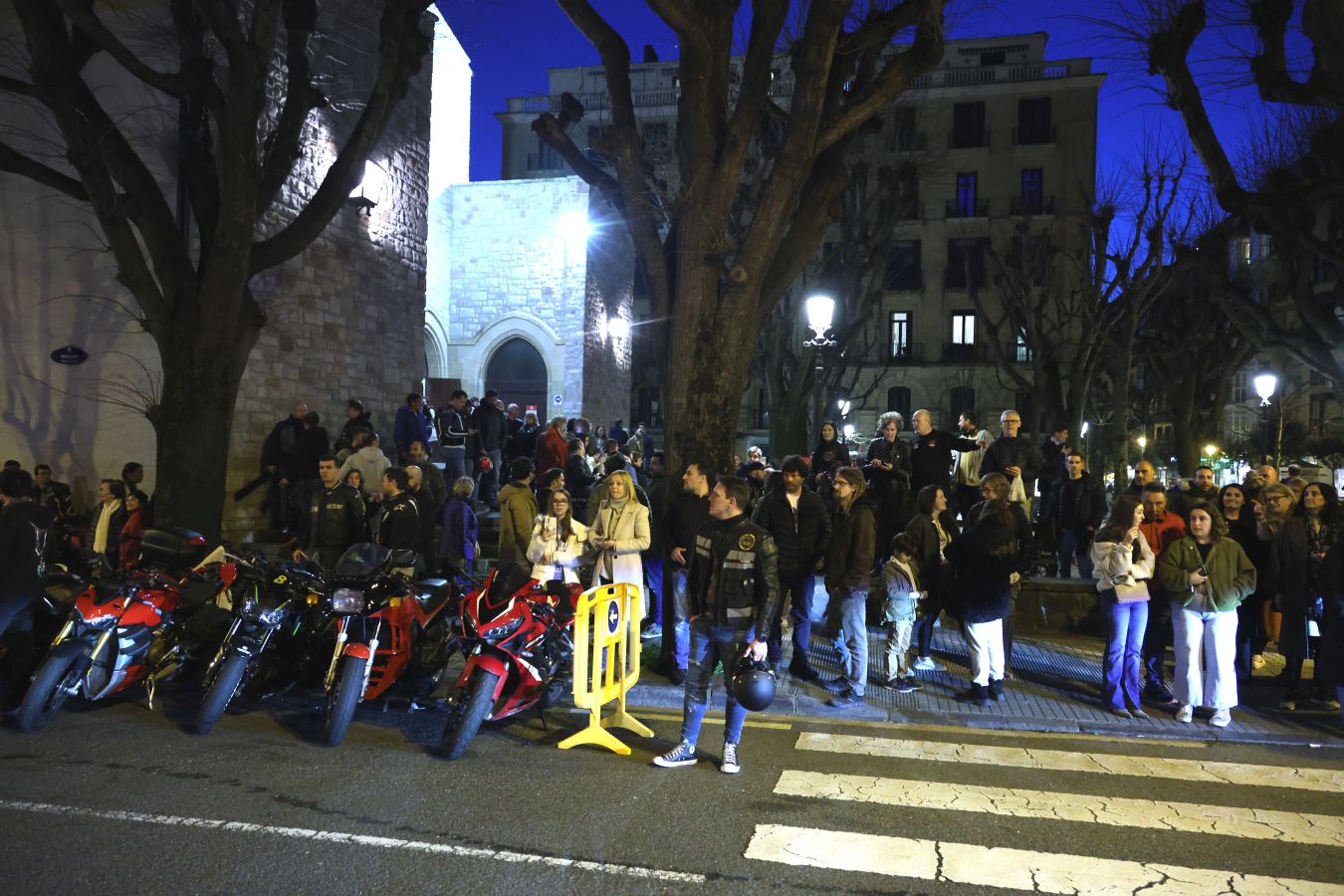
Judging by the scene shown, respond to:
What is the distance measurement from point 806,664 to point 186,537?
509 cm

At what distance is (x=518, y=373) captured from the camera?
90.0 feet

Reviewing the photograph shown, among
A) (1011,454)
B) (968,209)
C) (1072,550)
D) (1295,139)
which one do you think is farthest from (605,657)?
(968,209)

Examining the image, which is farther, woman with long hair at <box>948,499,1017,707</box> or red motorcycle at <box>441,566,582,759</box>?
woman with long hair at <box>948,499,1017,707</box>

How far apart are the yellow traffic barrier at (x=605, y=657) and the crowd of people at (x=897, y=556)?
589mm

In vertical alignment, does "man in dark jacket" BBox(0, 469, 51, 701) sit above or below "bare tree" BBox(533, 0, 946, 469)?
below

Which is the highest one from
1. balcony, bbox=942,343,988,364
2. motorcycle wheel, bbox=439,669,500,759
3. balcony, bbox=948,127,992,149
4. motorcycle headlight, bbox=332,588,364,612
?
balcony, bbox=948,127,992,149

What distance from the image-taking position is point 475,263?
26859mm

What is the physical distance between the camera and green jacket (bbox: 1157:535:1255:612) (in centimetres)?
732

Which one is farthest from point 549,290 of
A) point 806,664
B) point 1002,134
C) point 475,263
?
point 1002,134

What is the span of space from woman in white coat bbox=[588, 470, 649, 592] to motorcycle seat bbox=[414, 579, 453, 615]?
127 centimetres

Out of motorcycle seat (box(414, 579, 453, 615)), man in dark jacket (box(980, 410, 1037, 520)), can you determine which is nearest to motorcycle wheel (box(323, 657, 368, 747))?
motorcycle seat (box(414, 579, 453, 615))

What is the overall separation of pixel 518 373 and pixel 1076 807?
916 inches

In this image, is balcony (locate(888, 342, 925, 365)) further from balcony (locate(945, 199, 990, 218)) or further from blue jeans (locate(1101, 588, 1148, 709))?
blue jeans (locate(1101, 588, 1148, 709))

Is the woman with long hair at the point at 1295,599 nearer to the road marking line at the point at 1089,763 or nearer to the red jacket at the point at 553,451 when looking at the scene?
the road marking line at the point at 1089,763
